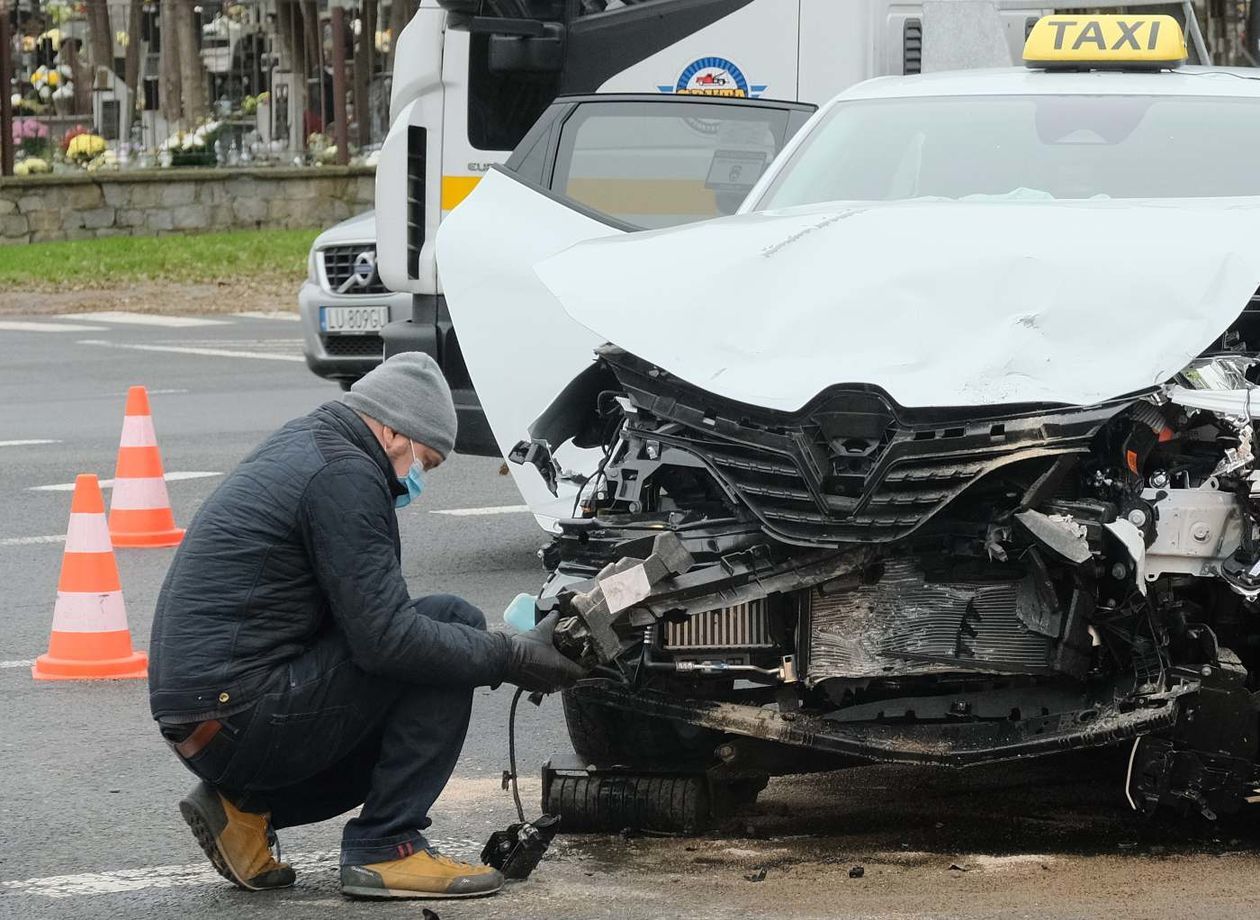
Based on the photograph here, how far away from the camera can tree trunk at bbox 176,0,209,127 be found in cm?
2694

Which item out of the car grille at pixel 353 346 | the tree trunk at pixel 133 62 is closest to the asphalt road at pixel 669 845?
the car grille at pixel 353 346

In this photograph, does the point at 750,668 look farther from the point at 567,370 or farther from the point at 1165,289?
the point at 567,370

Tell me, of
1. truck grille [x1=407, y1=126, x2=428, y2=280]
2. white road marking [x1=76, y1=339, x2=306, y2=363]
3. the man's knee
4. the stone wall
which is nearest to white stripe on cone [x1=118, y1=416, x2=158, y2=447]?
truck grille [x1=407, y1=126, x2=428, y2=280]

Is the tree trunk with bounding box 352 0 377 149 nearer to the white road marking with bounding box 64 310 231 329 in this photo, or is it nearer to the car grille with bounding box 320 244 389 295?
the white road marking with bounding box 64 310 231 329

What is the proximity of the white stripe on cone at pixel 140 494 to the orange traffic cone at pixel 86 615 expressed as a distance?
2.39 m

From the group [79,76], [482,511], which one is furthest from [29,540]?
[79,76]

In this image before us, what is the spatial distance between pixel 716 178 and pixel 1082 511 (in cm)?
378

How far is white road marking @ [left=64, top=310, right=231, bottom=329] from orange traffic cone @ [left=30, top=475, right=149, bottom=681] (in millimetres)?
13292

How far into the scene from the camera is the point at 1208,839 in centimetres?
532

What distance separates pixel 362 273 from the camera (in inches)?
572

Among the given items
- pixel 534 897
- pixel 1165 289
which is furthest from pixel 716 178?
pixel 534 897

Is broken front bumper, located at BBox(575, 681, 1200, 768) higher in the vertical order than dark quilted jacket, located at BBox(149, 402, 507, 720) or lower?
lower

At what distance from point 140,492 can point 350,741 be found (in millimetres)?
5060

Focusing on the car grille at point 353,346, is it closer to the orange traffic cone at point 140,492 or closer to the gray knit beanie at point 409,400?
the orange traffic cone at point 140,492
